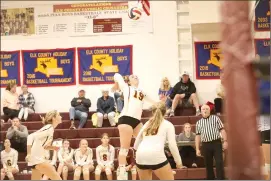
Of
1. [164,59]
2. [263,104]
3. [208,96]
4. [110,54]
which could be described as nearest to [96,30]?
[110,54]

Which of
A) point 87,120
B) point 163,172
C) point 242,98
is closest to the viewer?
point 242,98

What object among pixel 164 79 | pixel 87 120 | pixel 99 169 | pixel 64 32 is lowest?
pixel 99 169

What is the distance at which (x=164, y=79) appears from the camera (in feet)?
49.3

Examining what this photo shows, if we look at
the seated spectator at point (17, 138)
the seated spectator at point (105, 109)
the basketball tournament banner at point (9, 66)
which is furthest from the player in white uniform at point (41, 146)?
the basketball tournament banner at point (9, 66)

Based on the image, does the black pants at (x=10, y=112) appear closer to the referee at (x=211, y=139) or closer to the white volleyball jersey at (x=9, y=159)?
the white volleyball jersey at (x=9, y=159)

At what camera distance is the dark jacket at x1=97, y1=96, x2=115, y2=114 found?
14.6 meters

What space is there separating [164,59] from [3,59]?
227 inches

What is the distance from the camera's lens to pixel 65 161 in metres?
11.7

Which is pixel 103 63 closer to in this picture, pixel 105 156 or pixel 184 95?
pixel 184 95

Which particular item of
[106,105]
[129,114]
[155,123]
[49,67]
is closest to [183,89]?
[106,105]

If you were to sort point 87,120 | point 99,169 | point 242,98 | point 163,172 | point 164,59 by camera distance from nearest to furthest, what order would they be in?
point 242,98
point 163,172
point 99,169
point 87,120
point 164,59

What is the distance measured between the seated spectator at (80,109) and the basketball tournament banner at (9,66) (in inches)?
116

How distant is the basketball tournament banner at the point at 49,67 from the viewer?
54.4ft

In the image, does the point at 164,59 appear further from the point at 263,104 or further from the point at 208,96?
the point at 263,104
